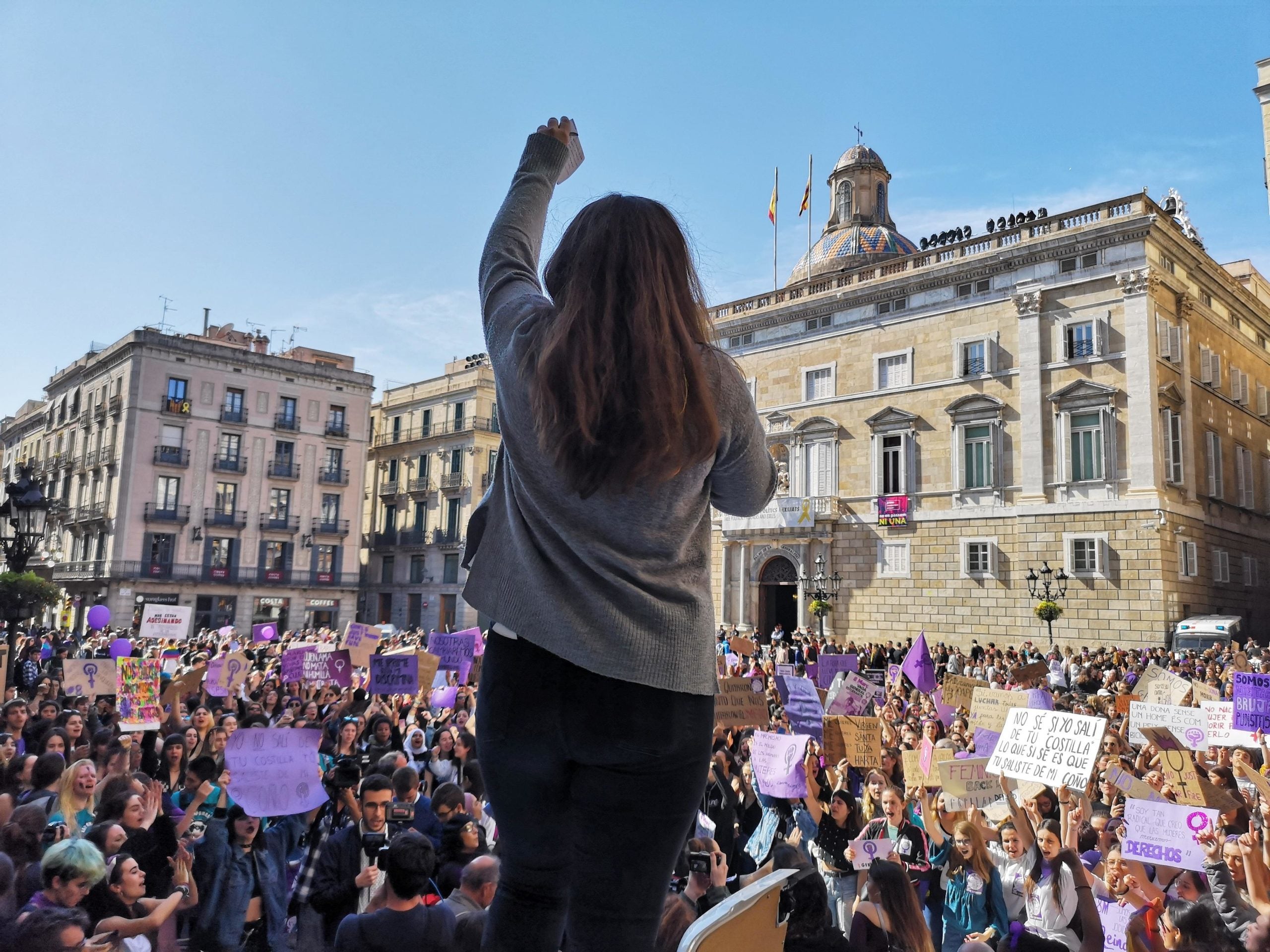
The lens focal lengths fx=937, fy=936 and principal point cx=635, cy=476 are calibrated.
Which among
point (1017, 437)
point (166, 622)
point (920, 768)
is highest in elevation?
point (1017, 437)

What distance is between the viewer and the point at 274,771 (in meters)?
5.97

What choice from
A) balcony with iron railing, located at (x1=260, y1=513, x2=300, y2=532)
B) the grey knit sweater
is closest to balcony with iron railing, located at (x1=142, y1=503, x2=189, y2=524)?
balcony with iron railing, located at (x1=260, y1=513, x2=300, y2=532)

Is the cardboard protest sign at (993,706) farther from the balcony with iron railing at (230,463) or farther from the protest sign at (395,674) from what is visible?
the balcony with iron railing at (230,463)

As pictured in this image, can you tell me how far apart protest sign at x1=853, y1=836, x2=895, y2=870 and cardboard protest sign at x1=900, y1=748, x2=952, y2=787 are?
35.8 inches

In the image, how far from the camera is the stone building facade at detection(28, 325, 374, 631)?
44.0m

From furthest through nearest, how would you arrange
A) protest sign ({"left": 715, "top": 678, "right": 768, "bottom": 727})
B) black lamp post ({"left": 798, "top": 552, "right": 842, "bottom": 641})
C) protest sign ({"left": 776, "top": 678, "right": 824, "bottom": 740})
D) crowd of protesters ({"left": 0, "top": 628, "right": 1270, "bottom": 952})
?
black lamp post ({"left": 798, "top": 552, "right": 842, "bottom": 641}) → protest sign ({"left": 776, "top": 678, "right": 824, "bottom": 740}) → protest sign ({"left": 715, "top": 678, "right": 768, "bottom": 727}) → crowd of protesters ({"left": 0, "top": 628, "right": 1270, "bottom": 952})

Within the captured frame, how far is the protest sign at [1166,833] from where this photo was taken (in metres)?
5.44

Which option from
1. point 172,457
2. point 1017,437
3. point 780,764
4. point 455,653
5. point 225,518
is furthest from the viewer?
point 225,518

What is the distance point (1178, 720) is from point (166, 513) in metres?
44.8

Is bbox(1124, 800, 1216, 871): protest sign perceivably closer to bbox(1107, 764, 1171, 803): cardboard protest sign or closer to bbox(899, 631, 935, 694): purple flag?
bbox(1107, 764, 1171, 803): cardboard protest sign

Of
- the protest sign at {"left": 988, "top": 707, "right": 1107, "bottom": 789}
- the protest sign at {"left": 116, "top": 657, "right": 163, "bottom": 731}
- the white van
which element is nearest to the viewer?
the protest sign at {"left": 988, "top": 707, "right": 1107, "bottom": 789}

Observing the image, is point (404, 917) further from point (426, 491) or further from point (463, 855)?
point (426, 491)

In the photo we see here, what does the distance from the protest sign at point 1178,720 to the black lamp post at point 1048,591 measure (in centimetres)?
1833

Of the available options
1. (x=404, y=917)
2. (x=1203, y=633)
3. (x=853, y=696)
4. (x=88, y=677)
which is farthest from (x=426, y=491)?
(x=404, y=917)
